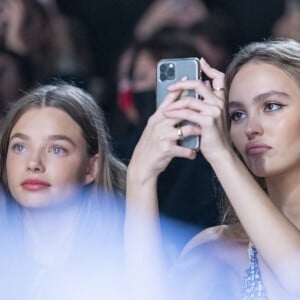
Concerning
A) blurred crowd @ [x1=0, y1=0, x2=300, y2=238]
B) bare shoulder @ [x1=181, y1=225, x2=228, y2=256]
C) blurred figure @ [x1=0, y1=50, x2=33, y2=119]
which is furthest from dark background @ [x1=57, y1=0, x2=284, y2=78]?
bare shoulder @ [x1=181, y1=225, x2=228, y2=256]

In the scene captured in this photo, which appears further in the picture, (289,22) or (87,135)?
(289,22)

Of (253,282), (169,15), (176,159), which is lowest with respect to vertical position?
(253,282)

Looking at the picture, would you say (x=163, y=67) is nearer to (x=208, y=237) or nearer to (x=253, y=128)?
(x=253, y=128)

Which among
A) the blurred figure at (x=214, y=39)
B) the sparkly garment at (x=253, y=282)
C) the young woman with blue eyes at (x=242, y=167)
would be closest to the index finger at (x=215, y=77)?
the young woman with blue eyes at (x=242, y=167)

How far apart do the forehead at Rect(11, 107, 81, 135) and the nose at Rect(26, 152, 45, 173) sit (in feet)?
0.20

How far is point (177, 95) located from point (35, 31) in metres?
1.39

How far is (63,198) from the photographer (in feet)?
6.44

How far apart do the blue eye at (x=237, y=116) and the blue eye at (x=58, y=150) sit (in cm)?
35

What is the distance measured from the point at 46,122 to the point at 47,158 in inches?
3.3

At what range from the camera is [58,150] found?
78.0 inches

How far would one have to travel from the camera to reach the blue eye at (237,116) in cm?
180

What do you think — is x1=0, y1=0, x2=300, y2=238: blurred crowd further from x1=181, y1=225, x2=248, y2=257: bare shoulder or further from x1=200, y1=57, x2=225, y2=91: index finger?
x1=200, y1=57, x2=225, y2=91: index finger

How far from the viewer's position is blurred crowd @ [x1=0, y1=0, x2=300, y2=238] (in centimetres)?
276

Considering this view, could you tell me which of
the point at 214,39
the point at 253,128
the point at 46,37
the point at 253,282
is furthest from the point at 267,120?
the point at 46,37
